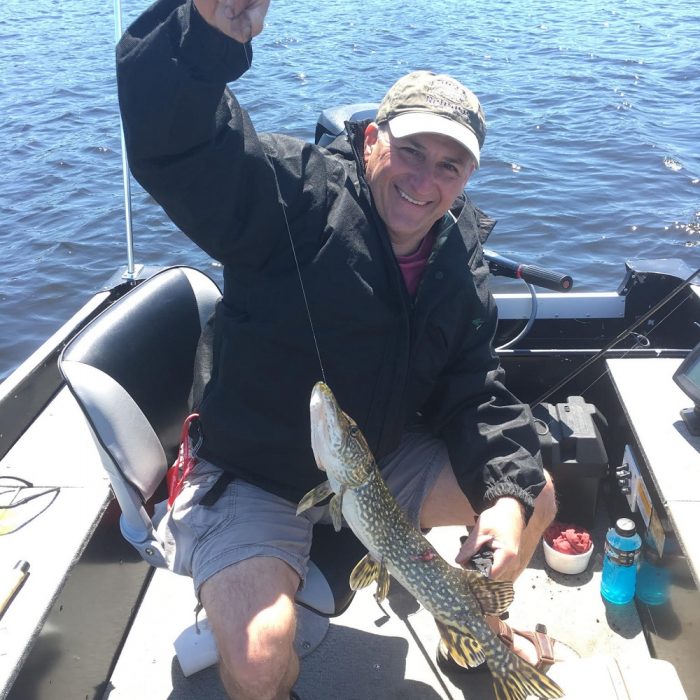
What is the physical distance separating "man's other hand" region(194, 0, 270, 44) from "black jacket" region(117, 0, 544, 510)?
102 millimetres

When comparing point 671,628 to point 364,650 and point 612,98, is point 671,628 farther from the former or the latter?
point 612,98

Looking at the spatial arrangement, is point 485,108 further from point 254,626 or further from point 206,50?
point 254,626

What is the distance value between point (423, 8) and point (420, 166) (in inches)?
759

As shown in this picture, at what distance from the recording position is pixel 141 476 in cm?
291

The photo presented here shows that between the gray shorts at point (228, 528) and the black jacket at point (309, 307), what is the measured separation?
85 mm

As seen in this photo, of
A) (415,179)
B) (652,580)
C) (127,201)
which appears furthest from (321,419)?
(127,201)

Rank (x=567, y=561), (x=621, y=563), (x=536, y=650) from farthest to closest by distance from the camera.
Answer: (x=567, y=561), (x=621, y=563), (x=536, y=650)

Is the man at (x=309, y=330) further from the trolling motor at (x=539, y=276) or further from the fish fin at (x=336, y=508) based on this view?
the trolling motor at (x=539, y=276)

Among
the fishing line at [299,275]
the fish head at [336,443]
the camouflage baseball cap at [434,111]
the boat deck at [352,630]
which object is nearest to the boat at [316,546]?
the boat deck at [352,630]

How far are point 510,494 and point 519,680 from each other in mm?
680

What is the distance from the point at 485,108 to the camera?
12820 millimetres

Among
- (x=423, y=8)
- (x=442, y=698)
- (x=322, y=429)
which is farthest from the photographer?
(x=423, y=8)

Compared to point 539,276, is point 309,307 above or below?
above

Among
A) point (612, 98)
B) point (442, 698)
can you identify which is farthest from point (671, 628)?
point (612, 98)
